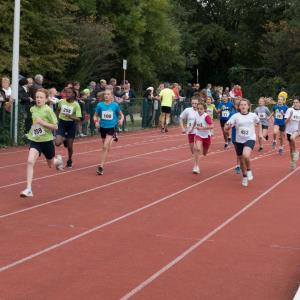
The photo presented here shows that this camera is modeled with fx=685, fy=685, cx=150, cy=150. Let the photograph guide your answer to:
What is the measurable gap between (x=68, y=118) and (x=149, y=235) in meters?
7.01

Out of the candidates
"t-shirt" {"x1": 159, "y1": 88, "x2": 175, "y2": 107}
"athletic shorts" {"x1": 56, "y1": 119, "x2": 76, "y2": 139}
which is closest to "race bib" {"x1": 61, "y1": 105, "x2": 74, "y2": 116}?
"athletic shorts" {"x1": 56, "y1": 119, "x2": 76, "y2": 139}

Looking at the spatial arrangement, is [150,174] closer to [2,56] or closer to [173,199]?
[173,199]

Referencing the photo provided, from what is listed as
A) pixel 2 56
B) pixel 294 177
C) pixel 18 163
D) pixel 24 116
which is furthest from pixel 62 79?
pixel 294 177

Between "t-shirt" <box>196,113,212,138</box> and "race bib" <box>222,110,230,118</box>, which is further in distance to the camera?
"race bib" <box>222,110,230,118</box>

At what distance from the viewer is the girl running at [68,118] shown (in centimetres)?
1505

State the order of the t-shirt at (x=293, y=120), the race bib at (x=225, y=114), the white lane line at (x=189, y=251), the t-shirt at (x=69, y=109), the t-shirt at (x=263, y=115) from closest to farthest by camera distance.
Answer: the white lane line at (x=189, y=251)
the t-shirt at (x=69, y=109)
the t-shirt at (x=293, y=120)
the t-shirt at (x=263, y=115)
the race bib at (x=225, y=114)

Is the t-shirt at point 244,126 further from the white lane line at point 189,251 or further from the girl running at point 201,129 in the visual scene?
the white lane line at point 189,251

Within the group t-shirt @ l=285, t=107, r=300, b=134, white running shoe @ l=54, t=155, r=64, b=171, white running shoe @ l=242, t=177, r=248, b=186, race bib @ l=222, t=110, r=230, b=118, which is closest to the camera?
white running shoe @ l=242, t=177, r=248, b=186

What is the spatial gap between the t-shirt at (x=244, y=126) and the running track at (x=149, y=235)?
0.90 m

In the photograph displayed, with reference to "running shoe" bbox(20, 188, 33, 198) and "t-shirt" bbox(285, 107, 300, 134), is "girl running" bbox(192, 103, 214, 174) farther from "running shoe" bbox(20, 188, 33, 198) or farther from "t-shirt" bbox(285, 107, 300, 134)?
"running shoe" bbox(20, 188, 33, 198)

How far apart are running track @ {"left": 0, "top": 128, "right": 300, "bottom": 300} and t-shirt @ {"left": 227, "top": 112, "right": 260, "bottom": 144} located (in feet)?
2.96

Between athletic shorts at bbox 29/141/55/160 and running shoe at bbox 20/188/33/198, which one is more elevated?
athletic shorts at bbox 29/141/55/160

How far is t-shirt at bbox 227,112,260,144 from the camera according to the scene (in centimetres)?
1337

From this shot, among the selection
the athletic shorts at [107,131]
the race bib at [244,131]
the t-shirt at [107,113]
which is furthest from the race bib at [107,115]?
the race bib at [244,131]
